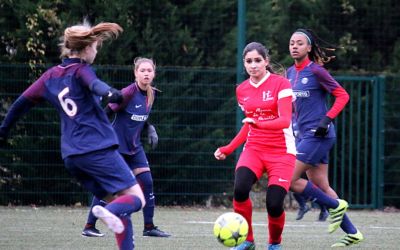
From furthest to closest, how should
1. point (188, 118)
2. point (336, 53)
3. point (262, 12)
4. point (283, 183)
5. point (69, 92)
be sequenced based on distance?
point (336, 53)
point (262, 12)
point (188, 118)
point (283, 183)
point (69, 92)

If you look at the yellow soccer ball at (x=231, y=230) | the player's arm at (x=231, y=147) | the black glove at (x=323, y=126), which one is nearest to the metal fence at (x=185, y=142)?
the black glove at (x=323, y=126)

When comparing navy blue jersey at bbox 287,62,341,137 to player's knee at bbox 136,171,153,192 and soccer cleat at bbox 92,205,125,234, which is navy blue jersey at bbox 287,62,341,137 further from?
soccer cleat at bbox 92,205,125,234

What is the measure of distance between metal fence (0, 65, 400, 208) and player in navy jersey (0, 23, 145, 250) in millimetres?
7174

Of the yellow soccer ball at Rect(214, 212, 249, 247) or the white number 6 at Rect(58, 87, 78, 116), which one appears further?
the yellow soccer ball at Rect(214, 212, 249, 247)

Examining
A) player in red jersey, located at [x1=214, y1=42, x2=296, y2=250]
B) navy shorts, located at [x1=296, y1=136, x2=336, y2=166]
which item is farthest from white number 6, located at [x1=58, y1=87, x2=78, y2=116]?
navy shorts, located at [x1=296, y1=136, x2=336, y2=166]

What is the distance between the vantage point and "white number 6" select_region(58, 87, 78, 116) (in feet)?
20.0

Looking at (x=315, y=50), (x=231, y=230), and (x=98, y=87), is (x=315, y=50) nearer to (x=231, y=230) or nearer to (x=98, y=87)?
(x=231, y=230)

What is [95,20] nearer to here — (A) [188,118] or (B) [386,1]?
(A) [188,118]

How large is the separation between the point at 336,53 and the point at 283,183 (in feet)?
29.1

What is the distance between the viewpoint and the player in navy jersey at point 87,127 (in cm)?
605

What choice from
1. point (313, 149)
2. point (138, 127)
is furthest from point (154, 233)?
point (313, 149)

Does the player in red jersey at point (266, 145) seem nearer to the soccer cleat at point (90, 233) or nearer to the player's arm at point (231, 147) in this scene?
the player's arm at point (231, 147)

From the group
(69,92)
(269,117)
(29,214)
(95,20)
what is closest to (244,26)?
(95,20)

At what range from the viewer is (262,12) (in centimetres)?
1477
